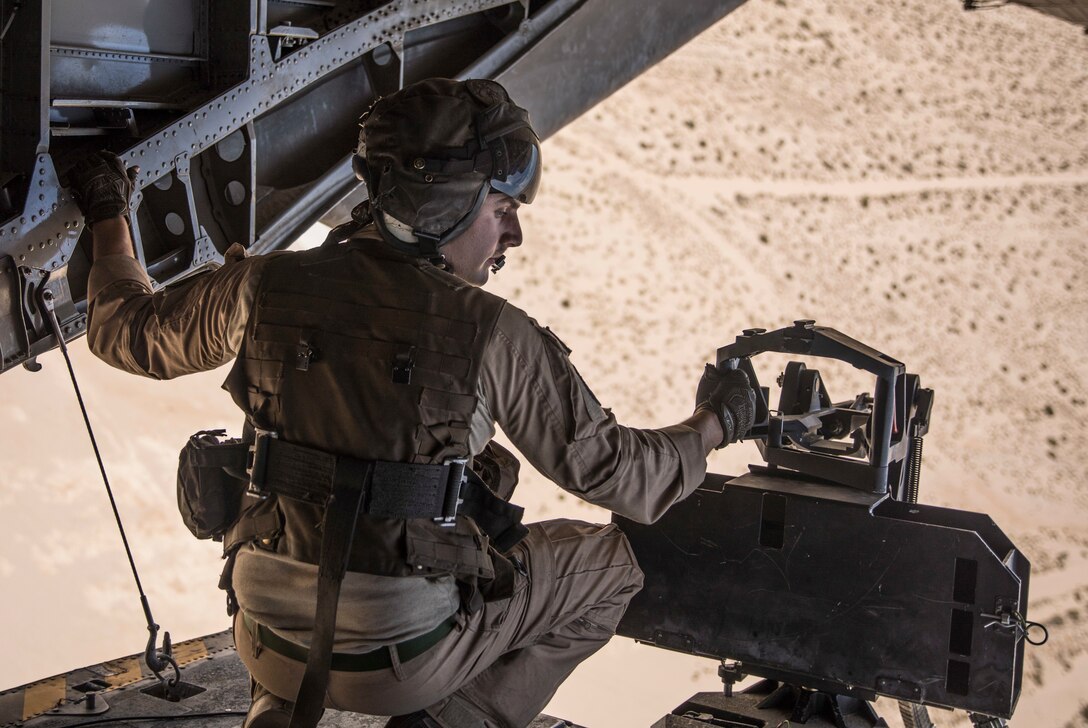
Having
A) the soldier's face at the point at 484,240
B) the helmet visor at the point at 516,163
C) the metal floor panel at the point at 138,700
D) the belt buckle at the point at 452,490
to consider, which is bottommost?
the metal floor panel at the point at 138,700

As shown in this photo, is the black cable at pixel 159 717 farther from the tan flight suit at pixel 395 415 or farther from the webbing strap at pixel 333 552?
the webbing strap at pixel 333 552

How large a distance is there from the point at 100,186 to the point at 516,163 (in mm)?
1333

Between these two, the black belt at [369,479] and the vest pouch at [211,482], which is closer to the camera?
the black belt at [369,479]

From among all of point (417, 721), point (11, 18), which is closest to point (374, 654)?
point (417, 721)

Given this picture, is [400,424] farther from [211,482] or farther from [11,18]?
[11,18]

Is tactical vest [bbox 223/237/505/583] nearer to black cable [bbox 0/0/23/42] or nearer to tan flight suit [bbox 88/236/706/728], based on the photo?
tan flight suit [bbox 88/236/706/728]

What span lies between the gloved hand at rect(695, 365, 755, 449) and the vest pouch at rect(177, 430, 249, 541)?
3.41ft

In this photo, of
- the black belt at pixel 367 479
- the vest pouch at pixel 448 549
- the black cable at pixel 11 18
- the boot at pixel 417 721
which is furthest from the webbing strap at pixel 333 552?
the black cable at pixel 11 18

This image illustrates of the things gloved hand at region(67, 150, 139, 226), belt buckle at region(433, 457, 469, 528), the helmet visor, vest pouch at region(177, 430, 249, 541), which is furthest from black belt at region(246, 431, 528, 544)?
gloved hand at region(67, 150, 139, 226)

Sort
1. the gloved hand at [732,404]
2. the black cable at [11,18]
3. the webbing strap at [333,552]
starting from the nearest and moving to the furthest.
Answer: the webbing strap at [333,552] < the gloved hand at [732,404] < the black cable at [11,18]

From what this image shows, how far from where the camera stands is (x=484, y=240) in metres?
2.20

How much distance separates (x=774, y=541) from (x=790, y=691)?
43cm

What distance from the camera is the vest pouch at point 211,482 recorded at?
2234 mm

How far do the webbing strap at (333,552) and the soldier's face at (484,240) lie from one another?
0.47 meters
